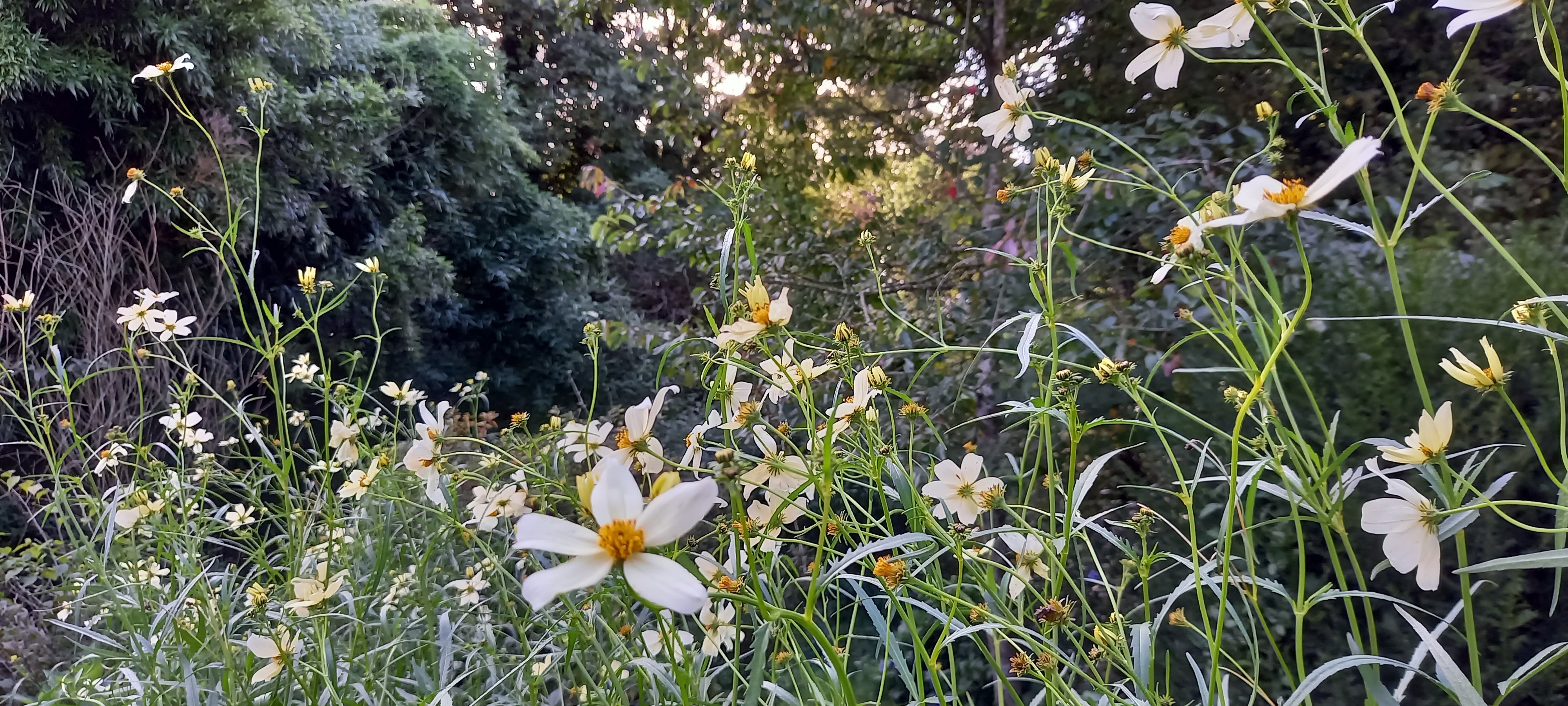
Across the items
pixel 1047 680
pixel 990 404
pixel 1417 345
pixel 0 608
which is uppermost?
pixel 1047 680

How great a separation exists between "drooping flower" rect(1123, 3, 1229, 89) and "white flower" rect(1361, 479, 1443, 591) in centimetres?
26

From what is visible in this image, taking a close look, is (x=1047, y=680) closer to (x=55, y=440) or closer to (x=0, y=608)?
(x=0, y=608)

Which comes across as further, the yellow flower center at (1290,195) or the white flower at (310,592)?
the white flower at (310,592)

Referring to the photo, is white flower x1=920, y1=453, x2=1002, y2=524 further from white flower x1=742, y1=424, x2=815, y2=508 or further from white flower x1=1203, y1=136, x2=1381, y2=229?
white flower x1=1203, y1=136, x2=1381, y2=229

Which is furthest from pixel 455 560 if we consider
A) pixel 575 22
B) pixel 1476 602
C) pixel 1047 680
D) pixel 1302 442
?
pixel 575 22

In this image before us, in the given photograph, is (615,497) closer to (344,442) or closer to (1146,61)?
(1146,61)

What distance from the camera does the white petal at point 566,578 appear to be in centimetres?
29

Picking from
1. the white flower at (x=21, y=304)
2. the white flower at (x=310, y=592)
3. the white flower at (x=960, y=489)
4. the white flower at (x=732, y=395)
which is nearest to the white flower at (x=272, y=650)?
the white flower at (x=310, y=592)

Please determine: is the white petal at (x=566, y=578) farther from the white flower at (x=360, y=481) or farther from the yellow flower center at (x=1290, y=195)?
the white flower at (x=360, y=481)

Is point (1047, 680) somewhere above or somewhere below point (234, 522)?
above

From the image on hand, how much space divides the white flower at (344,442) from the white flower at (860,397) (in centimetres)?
50

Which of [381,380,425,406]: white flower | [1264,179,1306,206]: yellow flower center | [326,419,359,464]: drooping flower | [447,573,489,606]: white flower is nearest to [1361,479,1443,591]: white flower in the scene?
[1264,179,1306,206]: yellow flower center

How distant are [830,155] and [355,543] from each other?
139cm

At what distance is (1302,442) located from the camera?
37cm
